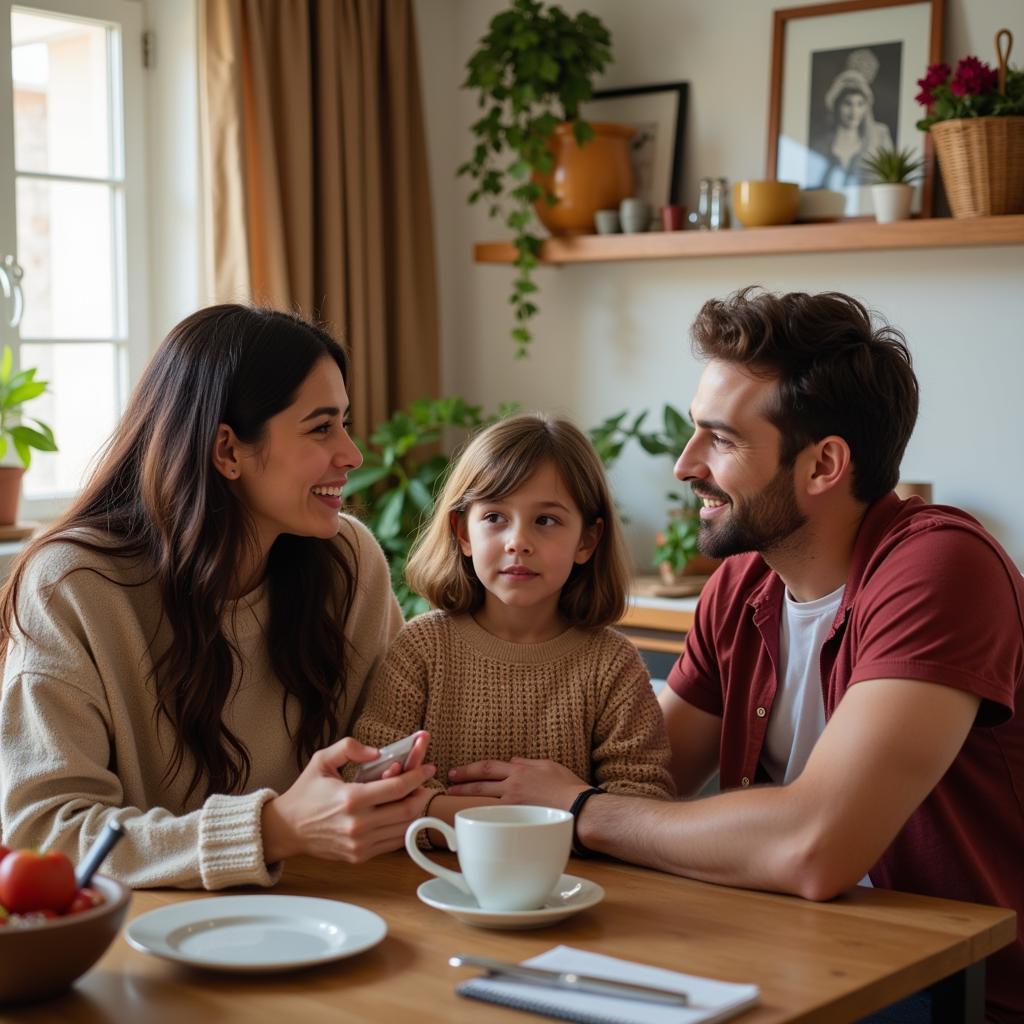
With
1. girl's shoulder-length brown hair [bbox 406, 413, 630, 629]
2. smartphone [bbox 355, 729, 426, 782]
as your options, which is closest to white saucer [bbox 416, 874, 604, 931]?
smartphone [bbox 355, 729, 426, 782]

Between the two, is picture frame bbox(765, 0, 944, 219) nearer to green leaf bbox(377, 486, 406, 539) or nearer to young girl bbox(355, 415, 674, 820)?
green leaf bbox(377, 486, 406, 539)

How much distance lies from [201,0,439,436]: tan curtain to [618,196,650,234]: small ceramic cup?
2.23 feet

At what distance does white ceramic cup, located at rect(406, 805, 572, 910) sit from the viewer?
1.33 metres

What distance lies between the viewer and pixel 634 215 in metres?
4.01

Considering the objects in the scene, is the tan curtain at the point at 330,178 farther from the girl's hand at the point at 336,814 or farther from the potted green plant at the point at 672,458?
the girl's hand at the point at 336,814

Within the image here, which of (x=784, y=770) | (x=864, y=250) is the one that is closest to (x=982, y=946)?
(x=784, y=770)

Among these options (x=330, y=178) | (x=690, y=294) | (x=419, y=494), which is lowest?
(x=419, y=494)

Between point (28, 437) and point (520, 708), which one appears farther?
point (28, 437)

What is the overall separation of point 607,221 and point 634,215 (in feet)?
0.27

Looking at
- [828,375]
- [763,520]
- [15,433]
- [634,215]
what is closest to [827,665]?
[763,520]

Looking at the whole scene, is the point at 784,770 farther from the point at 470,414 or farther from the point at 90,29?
the point at 90,29

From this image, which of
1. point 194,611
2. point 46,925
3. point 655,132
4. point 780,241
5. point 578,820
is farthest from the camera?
point 655,132

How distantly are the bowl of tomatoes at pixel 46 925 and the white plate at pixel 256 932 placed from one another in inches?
3.8

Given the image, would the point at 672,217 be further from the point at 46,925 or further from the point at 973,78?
the point at 46,925
